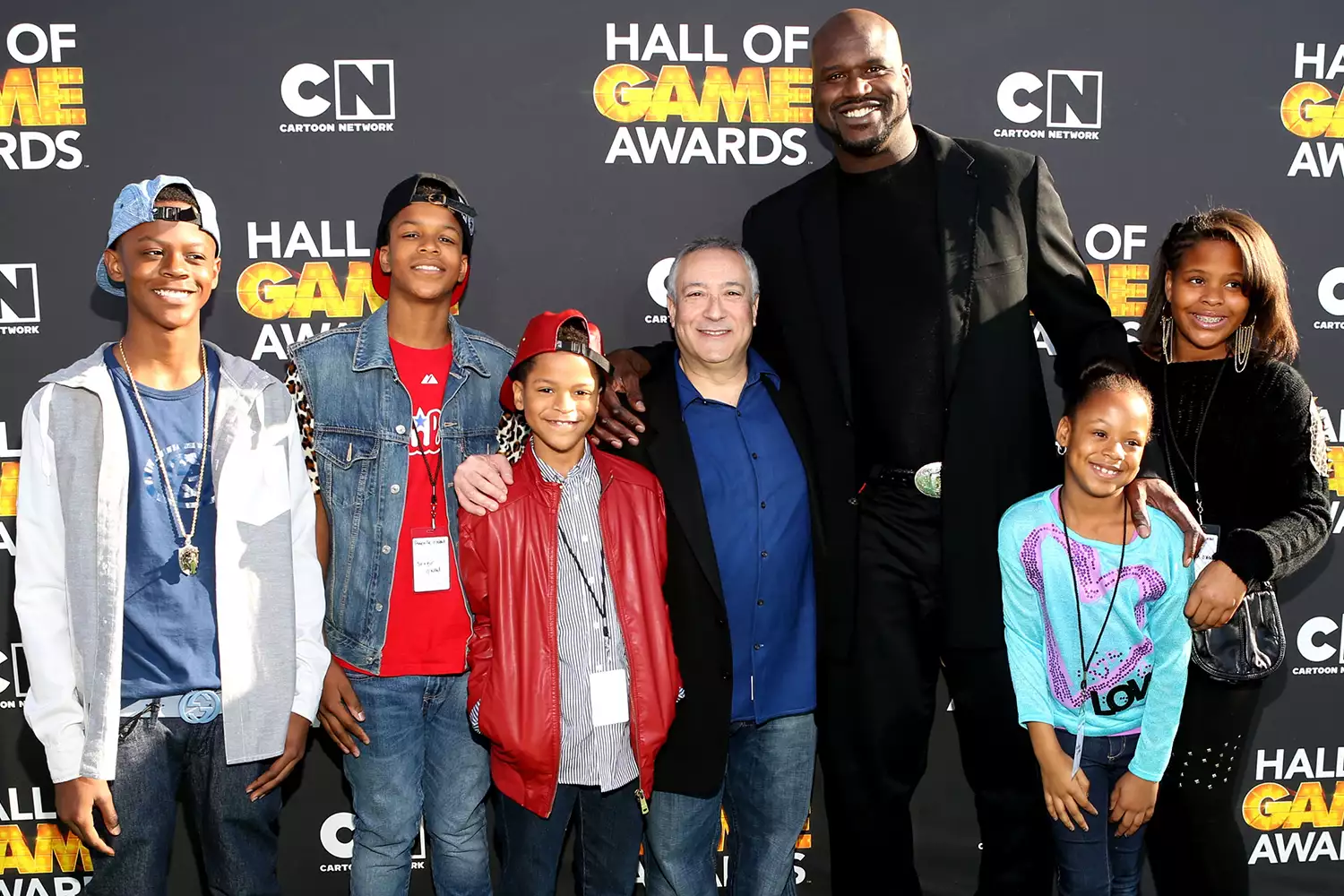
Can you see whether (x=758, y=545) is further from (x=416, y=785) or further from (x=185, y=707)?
(x=185, y=707)

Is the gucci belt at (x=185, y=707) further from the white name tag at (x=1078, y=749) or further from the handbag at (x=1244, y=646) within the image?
the handbag at (x=1244, y=646)

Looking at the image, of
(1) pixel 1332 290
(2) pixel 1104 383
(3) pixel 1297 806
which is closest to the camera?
(2) pixel 1104 383

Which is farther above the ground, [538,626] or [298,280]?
[298,280]

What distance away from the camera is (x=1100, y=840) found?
230cm

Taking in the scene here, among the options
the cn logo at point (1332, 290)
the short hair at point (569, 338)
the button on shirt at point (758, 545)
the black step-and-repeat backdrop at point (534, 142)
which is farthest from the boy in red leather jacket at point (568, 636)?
the cn logo at point (1332, 290)

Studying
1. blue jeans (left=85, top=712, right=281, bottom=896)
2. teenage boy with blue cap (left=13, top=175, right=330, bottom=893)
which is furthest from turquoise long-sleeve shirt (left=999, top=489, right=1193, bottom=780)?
blue jeans (left=85, top=712, right=281, bottom=896)

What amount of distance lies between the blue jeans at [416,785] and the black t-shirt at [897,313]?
133cm

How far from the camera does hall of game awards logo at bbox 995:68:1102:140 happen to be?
125 inches

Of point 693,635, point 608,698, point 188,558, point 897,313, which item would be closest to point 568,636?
point 608,698

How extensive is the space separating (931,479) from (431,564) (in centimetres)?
136

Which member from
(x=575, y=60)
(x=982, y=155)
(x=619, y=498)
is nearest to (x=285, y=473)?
(x=619, y=498)

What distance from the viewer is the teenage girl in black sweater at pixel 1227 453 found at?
2.37 m

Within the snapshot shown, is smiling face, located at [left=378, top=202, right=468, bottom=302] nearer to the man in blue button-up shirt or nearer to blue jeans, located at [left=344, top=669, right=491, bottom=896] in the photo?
the man in blue button-up shirt

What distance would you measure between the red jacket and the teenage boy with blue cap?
513 mm
